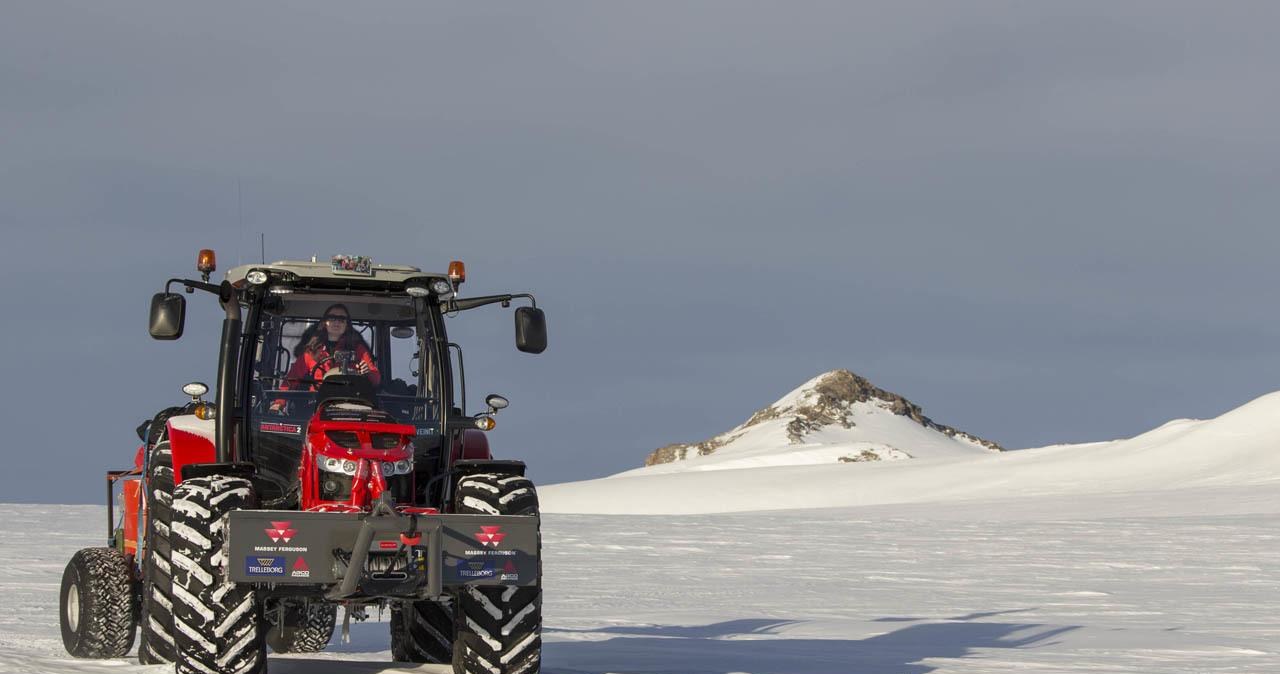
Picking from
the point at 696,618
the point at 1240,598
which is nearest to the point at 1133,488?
the point at 1240,598

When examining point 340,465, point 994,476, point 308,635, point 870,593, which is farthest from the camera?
point 994,476

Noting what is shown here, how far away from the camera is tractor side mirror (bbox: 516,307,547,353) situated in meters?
9.00

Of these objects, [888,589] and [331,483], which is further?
[888,589]

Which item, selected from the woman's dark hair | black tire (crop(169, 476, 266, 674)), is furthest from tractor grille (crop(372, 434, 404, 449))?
the woman's dark hair

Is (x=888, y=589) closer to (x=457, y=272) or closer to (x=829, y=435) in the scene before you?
(x=457, y=272)

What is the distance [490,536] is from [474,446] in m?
1.58

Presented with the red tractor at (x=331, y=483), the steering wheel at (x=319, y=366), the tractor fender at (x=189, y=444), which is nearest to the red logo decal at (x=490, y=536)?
the red tractor at (x=331, y=483)

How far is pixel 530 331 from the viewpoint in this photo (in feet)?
29.6

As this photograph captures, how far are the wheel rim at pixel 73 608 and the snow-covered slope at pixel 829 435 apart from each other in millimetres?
61093

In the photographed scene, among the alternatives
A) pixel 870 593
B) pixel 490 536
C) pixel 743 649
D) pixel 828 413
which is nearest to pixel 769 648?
pixel 743 649

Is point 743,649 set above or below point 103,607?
below

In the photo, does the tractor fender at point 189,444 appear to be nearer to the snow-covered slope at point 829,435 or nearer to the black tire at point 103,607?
the black tire at point 103,607

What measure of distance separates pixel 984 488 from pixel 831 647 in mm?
34295

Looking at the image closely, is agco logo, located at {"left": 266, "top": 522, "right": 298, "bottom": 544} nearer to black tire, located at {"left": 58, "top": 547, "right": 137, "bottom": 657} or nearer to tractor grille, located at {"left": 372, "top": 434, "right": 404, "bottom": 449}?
tractor grille, located at {"left": 372, "top": 434, "right": 404, "bottom": 449}
